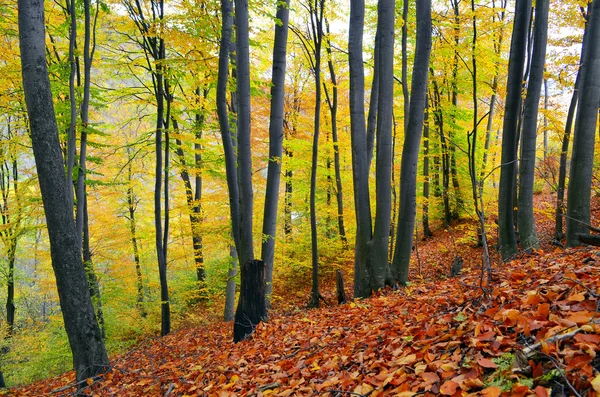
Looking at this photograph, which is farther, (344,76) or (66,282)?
(344,76)

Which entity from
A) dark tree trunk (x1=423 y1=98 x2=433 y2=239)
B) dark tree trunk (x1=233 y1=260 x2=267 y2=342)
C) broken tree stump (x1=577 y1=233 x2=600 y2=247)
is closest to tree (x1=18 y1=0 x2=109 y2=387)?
dark tree trunk (x1=233 y1=260 x2=267 y2=342)

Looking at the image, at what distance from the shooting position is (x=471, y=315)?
2.62 m

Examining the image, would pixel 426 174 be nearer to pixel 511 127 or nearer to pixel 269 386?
pixel 511 127

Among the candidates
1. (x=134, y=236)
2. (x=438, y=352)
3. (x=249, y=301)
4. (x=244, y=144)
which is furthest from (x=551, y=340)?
(x=134, y=236)

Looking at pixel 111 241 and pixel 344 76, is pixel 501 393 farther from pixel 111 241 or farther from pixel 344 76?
pixel 111 241

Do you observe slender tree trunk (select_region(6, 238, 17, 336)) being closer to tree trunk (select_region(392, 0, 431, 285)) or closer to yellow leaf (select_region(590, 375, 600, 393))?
tree trunk (select_region(392, 0, 431, 285))

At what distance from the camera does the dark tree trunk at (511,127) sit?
18.5ft

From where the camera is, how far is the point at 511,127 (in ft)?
18.9

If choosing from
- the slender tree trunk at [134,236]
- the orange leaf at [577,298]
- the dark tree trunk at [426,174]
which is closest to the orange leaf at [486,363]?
the orange leaf at [577,298]

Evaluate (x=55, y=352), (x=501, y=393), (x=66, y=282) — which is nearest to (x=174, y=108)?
(x=66, y=282)

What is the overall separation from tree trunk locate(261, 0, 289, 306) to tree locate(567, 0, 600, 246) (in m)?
4.89

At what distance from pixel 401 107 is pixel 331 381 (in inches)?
497

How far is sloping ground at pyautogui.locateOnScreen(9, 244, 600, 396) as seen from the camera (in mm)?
1676

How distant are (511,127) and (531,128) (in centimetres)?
35
